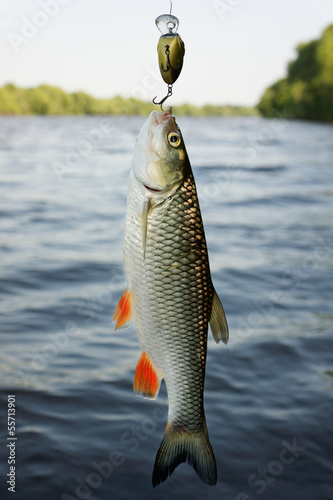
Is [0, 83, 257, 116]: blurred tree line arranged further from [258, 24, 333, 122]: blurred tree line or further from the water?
the water

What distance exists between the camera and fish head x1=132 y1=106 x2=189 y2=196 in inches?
91.8

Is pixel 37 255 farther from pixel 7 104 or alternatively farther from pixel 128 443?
pixel 7 104

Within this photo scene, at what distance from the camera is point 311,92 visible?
89750 millimetres

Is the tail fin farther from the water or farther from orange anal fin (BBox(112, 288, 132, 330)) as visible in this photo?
the water

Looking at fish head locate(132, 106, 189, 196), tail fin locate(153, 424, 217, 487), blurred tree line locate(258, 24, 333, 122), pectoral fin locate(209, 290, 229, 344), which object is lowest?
tail fin locate(153, 424, 217, 487)

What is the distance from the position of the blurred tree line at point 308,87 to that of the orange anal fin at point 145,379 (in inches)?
3530

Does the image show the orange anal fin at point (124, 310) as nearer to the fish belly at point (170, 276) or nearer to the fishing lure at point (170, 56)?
the fish belly at point (170, 276)

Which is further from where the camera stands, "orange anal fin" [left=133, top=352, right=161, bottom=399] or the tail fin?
the tail fin

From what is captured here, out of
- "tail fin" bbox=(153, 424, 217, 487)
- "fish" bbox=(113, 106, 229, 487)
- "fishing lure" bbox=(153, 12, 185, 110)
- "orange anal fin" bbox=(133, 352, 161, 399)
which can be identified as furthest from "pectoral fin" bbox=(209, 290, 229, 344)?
"fishing lure" bbox=(153, 12, 185, 110)

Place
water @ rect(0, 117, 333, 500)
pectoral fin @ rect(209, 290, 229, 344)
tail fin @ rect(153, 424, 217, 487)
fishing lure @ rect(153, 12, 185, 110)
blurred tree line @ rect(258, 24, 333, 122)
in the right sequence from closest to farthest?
fishing lure @ rect(153, 12, 185, 110)
pectoral fin @ rect(209, 290, 229, 344)
tail fin @ rect(153, 424, 217, 487)
water @ rect(0, 117, 333, 500)
blurred tree line @ rect(258, 24, 333, 122)

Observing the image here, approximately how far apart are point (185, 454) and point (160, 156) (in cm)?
127

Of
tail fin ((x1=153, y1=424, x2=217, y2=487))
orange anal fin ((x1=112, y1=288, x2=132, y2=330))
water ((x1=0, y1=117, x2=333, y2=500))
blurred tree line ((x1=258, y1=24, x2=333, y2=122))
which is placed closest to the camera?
orange anal fin ((x1=112, y1=288, x2=132, y2=330))

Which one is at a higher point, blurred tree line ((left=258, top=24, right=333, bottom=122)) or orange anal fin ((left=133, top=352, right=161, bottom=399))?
blurred tree line ((left=258, top=24, right=333, bottom=122))

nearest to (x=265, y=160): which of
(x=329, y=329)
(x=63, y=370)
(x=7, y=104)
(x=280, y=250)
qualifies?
(x=280, y=250)
